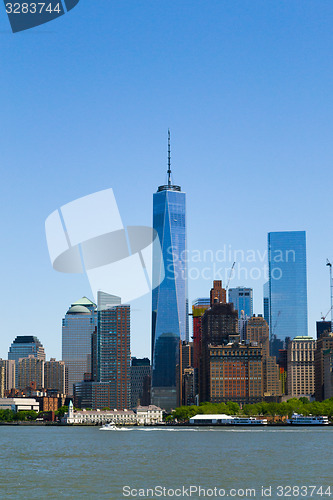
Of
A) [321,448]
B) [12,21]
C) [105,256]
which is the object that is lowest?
[321,448]

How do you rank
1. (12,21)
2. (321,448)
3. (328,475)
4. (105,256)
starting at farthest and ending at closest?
(321,448) → (105,256) → (328,475) → (12,21)

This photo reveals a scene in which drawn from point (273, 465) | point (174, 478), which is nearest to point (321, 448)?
point (273, 465)

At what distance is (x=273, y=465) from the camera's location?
263 feet

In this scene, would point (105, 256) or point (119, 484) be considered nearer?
point (119, 484)

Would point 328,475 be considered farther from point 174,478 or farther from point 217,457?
point 217,457

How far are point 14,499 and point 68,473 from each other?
1524cm

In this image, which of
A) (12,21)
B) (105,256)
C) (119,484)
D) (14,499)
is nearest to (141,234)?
(105,256)

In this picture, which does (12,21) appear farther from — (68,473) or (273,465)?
(273,465)

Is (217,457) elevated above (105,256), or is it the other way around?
(105,256)

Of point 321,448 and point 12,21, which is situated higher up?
point 12,21

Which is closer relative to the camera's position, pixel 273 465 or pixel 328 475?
pixel 328 475

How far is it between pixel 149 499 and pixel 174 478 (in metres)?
10.9

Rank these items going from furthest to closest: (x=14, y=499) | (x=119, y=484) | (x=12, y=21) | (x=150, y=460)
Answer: (x=150, y=460) → (x=119, y=484) → (x=14, y=499) → (x=12, y=21)

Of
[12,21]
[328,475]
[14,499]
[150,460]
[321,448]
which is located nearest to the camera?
[12,21]
